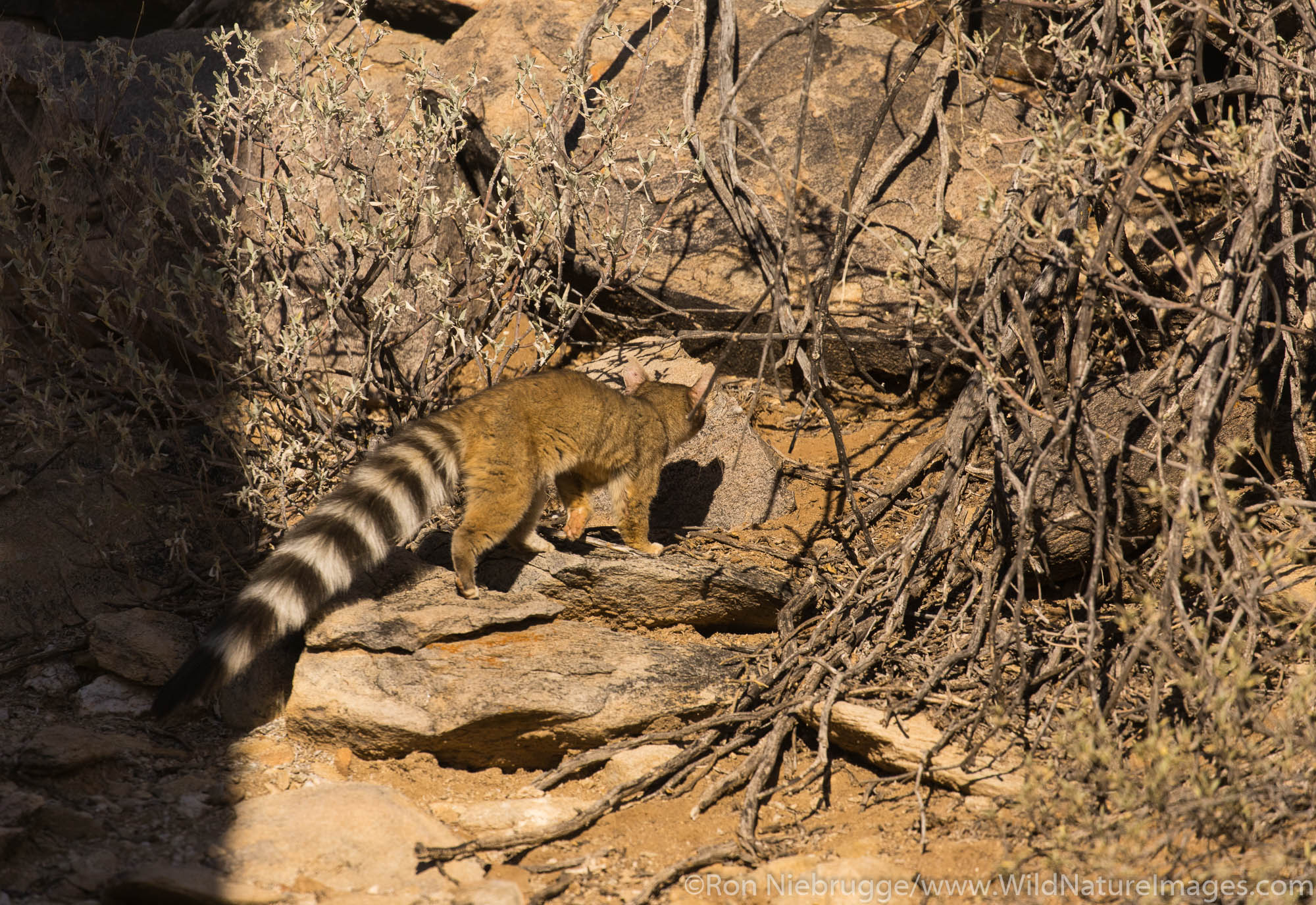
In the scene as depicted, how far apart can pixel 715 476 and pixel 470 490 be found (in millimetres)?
2105

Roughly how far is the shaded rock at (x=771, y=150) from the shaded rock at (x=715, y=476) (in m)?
0.55

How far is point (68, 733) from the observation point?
14.6ft

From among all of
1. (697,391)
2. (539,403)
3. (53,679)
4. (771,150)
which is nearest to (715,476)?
(697,391)

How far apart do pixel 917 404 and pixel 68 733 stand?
540 centimetres

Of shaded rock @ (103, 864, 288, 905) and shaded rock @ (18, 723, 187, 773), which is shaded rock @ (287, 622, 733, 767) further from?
shaded rock @ (103, 864, 288, 905)

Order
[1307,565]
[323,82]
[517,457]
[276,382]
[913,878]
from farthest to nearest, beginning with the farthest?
[323,82] → [276,382] → [517,457] → [1307,565] → [913,878]

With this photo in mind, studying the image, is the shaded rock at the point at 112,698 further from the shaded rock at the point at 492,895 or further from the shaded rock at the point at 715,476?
the shaded rock at the point at 715,476

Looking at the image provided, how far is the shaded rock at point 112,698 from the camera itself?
4855 millimetres

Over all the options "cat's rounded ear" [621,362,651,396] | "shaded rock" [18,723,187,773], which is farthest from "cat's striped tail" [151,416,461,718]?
"cat's rounded ear" [621,362,651,396]

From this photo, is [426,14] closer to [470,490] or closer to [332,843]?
[470,490]

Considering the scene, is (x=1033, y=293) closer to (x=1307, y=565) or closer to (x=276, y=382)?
(x=1307, y=565)

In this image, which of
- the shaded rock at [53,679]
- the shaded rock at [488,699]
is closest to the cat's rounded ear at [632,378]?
the shaded rock at [488,699]

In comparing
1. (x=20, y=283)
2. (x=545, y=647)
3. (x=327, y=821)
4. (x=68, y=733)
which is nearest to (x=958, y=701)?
(x=545, y=647)

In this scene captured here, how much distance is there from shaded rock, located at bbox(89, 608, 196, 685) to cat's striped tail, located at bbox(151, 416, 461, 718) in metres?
0.29
